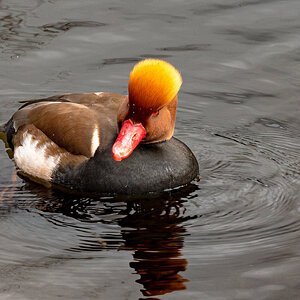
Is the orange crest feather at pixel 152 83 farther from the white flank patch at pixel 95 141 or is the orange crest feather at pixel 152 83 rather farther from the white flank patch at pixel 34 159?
the white flank patch at pixel 34 159

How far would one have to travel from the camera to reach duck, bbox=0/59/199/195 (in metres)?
5.29

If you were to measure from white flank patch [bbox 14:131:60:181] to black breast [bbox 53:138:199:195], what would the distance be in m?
0.17

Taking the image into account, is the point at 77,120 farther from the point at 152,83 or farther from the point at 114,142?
→ the point at 152,83

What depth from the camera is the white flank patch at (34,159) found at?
601 cm

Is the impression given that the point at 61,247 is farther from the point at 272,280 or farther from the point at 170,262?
the point at 272,280

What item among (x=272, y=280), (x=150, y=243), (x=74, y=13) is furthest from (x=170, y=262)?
(x=74, y=13)

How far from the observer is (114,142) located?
224 inches

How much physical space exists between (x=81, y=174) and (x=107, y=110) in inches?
24.1

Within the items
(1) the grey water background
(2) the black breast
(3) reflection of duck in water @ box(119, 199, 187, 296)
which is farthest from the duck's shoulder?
(3) reflection of duck in water @ box(119, 199, 187, 296)

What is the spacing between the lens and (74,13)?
8953 mm

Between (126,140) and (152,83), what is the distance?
519 millimetres

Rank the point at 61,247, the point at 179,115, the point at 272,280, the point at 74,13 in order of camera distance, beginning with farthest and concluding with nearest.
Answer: the point at 74,13
the point at 179,115
the point at 61,247
the point at 272,280

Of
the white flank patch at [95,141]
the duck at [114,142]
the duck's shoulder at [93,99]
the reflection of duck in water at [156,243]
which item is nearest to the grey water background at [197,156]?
the reflection of duck in water at [156,243]

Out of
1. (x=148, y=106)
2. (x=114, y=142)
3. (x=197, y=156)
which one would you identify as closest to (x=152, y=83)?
(x=148, y=106)
